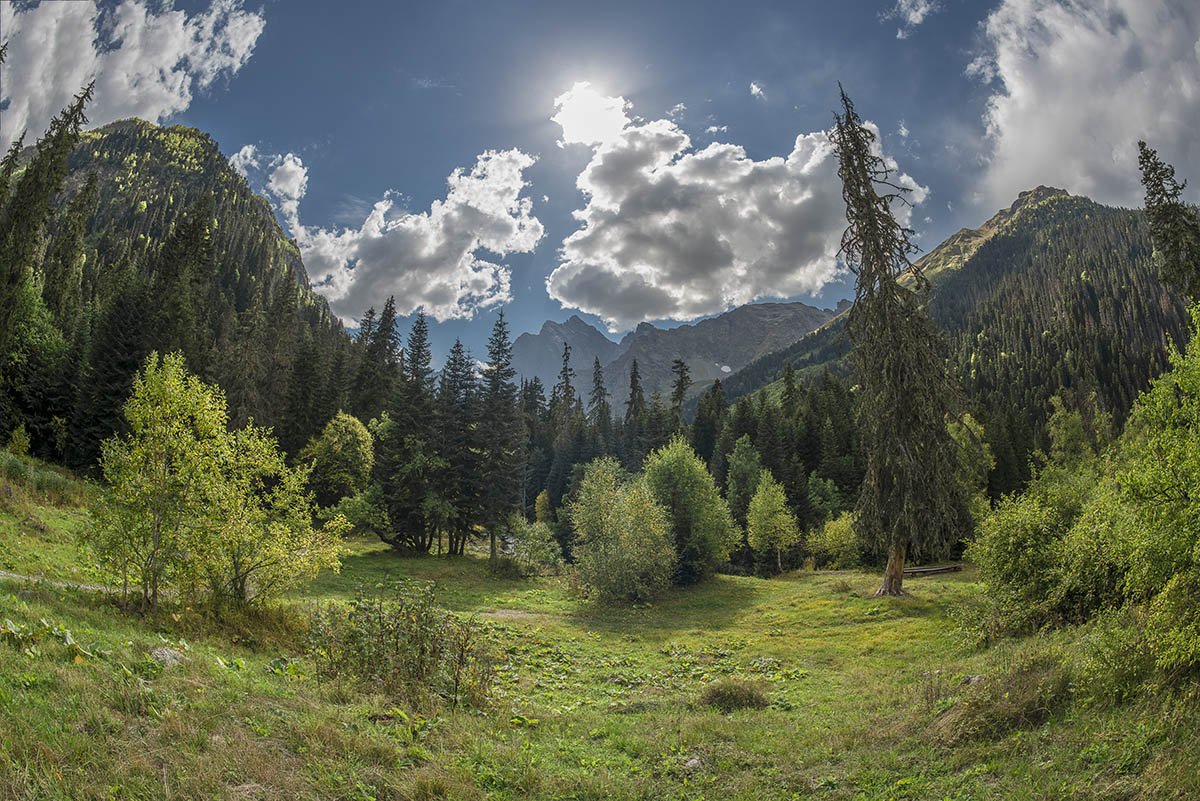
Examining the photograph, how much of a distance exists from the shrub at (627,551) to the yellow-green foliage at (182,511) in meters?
19.0

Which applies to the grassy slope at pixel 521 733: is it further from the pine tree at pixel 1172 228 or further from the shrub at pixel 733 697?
the pine tree at pixel 1172 228

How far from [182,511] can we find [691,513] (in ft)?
112

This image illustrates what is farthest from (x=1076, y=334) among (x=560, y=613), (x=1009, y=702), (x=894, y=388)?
(x=1009, y=702)

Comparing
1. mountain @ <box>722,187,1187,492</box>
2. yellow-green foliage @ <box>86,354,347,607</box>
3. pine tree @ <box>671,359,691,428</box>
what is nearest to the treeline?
yellow-green foliage @ <box>86,354,347,607</box>

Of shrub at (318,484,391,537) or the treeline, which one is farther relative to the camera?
shrub at (318,484,391,537)

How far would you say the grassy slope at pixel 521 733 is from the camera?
6152 mm

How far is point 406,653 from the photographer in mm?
12023

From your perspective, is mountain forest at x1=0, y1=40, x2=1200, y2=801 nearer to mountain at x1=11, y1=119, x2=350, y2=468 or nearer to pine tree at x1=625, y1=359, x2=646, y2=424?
mountain at x1=11, y1=119, x2=350, y2=468

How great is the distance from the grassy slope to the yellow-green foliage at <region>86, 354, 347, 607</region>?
97 centimetres

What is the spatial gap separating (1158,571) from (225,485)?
1850 cm

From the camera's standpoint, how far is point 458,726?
30.8 ft

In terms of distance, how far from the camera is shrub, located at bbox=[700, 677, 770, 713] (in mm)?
12633

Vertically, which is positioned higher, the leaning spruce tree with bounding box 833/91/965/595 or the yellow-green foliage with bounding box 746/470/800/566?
the leaning spruce tree with bounding box 833/91/965/595

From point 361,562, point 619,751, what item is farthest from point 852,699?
point 361,562
